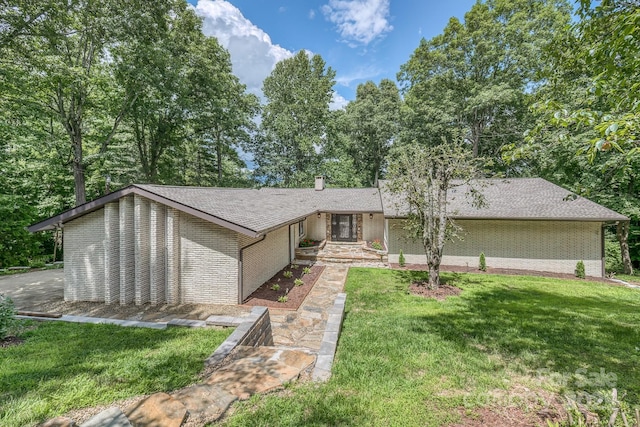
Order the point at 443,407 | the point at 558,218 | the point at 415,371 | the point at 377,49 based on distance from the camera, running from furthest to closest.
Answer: the point at 377,49, the point at 558,218, the point at 415,371, the point at 443,407

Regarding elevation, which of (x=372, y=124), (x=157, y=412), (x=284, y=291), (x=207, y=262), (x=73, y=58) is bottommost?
(x=284, y=291)

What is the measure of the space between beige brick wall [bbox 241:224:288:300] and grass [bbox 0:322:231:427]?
2.65 metres

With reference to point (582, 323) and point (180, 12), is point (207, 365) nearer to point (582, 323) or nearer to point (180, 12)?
point (582, 323)

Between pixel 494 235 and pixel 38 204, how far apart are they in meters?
26.4

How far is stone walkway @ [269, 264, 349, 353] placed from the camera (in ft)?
Answer: 19.8

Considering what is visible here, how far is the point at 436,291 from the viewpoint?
30.2ft

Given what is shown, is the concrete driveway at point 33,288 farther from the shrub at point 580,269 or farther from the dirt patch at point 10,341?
the shrub at point 580,269

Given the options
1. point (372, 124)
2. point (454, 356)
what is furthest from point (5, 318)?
point (372, 124)

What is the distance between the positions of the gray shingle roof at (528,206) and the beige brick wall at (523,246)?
0.58 meters

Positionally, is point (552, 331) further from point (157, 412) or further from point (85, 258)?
point (85, 258)

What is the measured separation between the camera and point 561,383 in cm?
397

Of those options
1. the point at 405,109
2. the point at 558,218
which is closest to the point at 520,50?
the point at 405,109

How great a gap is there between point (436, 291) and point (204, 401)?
813cm

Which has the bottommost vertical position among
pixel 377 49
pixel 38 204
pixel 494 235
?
pixel 494 235
